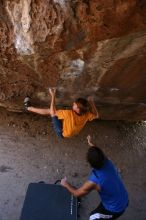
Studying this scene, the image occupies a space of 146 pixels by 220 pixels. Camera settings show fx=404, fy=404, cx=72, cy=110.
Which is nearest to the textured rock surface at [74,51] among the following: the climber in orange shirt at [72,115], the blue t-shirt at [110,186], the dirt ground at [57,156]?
the climber in orange shirt at [72,115]

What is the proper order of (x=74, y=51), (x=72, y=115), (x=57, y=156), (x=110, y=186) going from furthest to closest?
(x=57, y=156) < (x=72, y=115) < (x=74, y=51) < (x=110, y=186)

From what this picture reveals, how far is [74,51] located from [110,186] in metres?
1.30

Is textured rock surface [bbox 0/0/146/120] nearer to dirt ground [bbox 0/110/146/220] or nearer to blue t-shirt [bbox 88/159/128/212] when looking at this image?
dirt ground [bbox 0/110/146/220]

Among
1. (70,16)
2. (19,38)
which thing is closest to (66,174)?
(19,38)

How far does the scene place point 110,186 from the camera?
3.48 metres

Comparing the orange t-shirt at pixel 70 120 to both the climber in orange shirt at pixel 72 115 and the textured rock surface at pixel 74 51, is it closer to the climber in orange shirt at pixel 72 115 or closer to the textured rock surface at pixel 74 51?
the climber in orange shirt at pixel 72 115

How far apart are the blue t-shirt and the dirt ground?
122cm

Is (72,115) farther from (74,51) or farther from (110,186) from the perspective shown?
(110,186)

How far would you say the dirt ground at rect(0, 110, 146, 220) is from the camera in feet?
16.3

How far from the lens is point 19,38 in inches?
153

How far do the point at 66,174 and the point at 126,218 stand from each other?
999 millimetres

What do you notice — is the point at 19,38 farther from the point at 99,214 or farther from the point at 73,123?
the point at 99,214

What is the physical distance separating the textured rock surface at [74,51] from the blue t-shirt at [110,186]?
3.36ft

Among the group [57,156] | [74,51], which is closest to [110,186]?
[74,51]
